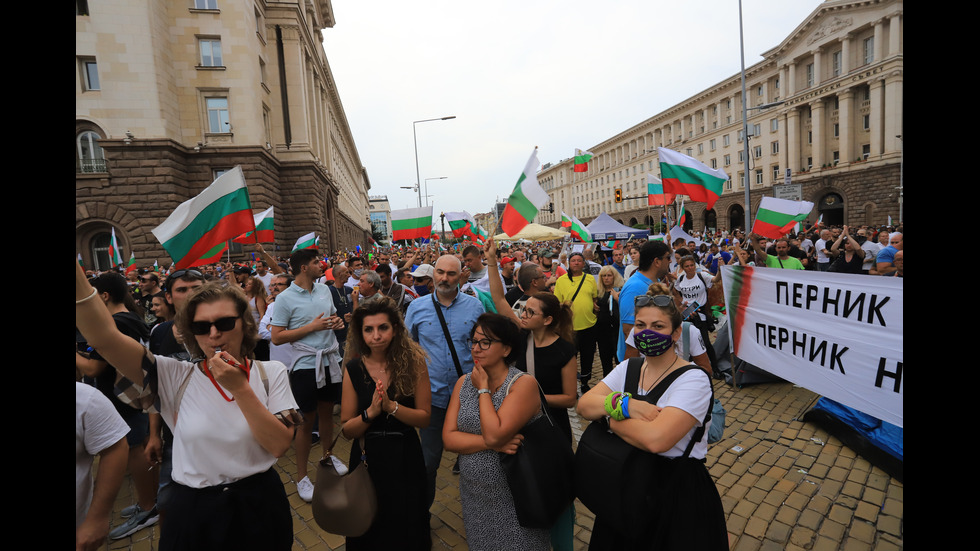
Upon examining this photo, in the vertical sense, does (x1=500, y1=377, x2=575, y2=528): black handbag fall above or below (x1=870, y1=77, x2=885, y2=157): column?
below

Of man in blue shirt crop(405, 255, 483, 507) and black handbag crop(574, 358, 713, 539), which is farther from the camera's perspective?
man in blue shirt crop(405, 255, 483, 507)

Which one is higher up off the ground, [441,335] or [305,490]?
[441,335]

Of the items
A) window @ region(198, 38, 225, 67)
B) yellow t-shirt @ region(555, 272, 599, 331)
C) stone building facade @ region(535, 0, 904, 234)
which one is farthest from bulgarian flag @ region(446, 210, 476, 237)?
window @ region(198, 38, 225, 67)

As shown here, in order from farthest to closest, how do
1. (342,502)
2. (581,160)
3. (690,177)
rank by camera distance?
(581,160), (690,177), (342,502)

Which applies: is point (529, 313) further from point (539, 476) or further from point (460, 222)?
point (460, 222)

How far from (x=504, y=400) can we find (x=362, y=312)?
3.63 ft

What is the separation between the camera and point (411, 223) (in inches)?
429

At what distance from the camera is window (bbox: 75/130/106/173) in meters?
17.9

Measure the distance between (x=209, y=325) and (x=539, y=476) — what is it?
67.7 inches

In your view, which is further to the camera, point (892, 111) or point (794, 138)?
point (794, 138)

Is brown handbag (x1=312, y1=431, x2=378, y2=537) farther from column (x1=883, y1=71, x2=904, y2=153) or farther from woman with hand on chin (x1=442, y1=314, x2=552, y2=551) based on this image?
column (x1=883, y1=71, x2=904, y2=153)

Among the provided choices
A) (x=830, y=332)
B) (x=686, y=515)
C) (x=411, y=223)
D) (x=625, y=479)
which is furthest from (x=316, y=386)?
(x=411, y=223)

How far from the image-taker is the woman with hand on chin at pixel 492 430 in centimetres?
221

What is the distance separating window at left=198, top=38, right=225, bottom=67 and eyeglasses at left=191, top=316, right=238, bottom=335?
23.4m
